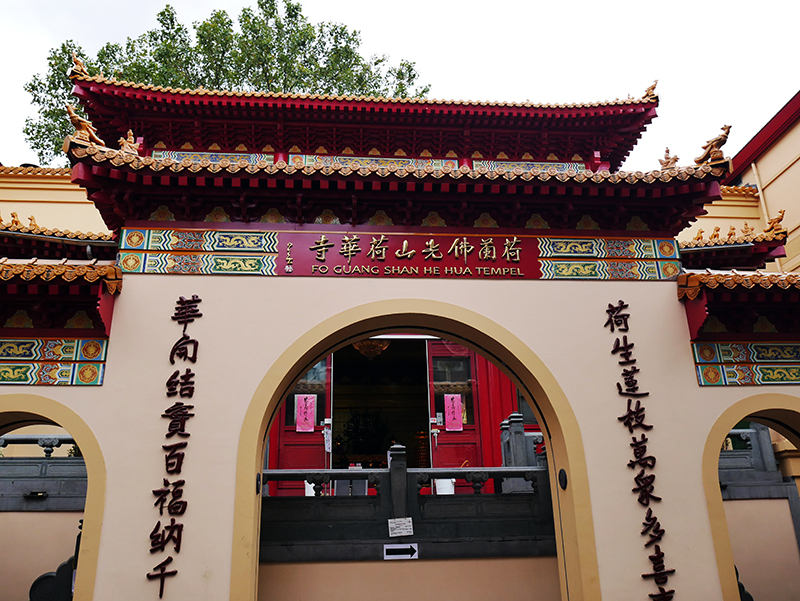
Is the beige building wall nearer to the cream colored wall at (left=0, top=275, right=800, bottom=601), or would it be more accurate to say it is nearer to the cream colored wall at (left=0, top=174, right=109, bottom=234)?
the cream colored wall at (left=0, top=174, right=109, bottom=234)

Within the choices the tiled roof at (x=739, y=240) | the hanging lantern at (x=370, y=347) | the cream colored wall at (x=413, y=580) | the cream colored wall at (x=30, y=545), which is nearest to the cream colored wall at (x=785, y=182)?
the tiled roof at (x=739, y=240)

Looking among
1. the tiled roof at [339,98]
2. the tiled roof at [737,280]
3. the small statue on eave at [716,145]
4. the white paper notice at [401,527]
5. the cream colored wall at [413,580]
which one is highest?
the tiled roof at [339,98]

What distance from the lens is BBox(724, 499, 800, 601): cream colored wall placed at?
7.92m

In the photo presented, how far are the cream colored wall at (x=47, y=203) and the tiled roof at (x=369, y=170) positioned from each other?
7045 mm

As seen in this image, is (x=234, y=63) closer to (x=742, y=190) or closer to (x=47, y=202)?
(x=47, y=202)

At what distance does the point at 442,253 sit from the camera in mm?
6254

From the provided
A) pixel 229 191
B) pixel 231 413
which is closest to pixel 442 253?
pixel 229 191

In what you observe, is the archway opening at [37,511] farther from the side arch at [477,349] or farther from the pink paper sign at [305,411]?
the side arch at [477,349]

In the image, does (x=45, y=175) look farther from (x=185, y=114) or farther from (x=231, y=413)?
(x=231, y=413)

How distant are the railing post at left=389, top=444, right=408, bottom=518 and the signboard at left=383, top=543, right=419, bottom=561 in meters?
0.32

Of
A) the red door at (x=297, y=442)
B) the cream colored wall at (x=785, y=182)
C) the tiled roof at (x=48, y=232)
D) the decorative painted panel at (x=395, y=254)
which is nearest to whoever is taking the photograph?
the decorative painted panel at (x=395, y=254)

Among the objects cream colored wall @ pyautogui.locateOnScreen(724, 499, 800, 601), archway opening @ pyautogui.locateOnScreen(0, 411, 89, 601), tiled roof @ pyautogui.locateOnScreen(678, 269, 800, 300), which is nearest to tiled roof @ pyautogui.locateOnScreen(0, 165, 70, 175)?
archway opening @ pyautogui.locateOnScreen(0, 411, 89, 601)

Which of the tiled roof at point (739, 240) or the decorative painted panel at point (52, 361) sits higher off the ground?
the tiled roof at point (739, 240)

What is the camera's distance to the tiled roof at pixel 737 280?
18.7ft
